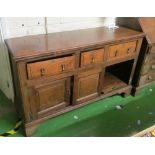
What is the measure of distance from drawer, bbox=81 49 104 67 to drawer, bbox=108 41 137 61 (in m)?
0.11

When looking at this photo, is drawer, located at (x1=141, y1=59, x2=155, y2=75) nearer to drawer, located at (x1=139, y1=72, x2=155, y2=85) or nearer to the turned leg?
drawer, located at (x1=139, y1=72, x2=155, y2=85)

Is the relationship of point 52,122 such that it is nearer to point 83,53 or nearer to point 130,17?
point 83,53

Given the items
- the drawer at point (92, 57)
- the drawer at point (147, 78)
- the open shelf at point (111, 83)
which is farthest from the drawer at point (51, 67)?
the drawer at point (147, 78)

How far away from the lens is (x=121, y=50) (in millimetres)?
1774

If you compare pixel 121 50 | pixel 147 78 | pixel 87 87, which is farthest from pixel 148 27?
pixel 87 87

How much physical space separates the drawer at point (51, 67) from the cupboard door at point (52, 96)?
0.11 m

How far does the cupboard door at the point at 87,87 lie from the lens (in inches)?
Result: 67.4

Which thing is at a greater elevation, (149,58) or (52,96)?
(149,58)

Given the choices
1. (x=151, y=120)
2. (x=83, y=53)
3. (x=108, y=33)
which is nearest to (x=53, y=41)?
(x=83, y=53)

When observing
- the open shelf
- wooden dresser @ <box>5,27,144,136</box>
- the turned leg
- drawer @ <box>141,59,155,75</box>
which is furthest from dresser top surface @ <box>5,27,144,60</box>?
the turned leg

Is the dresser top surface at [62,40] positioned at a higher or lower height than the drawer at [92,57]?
higher

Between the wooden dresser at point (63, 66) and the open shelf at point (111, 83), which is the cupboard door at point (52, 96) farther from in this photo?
the open shelf at point (111, 83)

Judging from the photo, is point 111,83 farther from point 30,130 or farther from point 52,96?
point 30,130

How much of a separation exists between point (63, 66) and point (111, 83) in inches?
32.0
